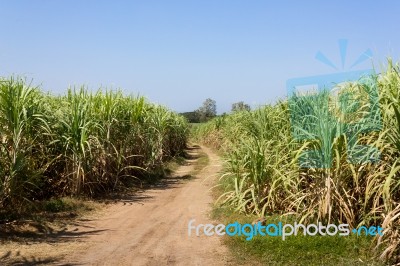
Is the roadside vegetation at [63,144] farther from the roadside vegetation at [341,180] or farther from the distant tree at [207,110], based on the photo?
the distant tree at [207,110]

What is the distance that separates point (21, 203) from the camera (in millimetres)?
6812

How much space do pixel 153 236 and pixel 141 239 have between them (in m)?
0.23

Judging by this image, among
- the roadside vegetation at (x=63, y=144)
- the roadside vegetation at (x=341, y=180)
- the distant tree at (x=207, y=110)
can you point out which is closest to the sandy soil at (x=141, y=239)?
the roadside vegetation at (x=341, y=180)

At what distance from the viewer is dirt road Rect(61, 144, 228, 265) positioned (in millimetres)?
5031

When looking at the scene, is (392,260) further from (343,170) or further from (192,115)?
(192,115)

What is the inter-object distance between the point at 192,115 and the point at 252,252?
58.1 meters

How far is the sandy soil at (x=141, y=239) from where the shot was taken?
5.02 m

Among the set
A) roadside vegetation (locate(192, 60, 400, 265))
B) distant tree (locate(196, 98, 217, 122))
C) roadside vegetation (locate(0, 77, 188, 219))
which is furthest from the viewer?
distant tree (locate(196, 98, 217, 122))

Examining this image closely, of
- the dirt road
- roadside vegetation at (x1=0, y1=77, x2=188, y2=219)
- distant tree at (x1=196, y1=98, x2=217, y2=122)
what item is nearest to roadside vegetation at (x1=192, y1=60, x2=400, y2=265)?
the dirt road

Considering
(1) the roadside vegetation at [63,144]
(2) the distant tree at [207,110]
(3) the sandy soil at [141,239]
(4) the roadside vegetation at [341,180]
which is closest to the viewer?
(4) the roadside vegetation at [341,180]

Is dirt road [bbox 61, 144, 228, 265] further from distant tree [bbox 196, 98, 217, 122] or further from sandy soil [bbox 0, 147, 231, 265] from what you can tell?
distant tree [bbox 196, 98, 217, 122]

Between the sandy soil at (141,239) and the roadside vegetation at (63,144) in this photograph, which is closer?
the sandy soil at (141,239)

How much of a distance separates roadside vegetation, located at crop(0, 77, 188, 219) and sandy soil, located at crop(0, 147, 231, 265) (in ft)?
3.35

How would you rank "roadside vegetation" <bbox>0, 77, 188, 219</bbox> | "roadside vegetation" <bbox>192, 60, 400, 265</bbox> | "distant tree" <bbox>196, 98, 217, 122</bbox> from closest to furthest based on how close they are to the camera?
"roadside vegetation" <bbox>192, 60, 400, 265</bbox>
"roadside vegetation" <bbox>0, 77, 188, 219</bbox>
"distant tree" <bbox>196, 98, 217, 122</bbox>
